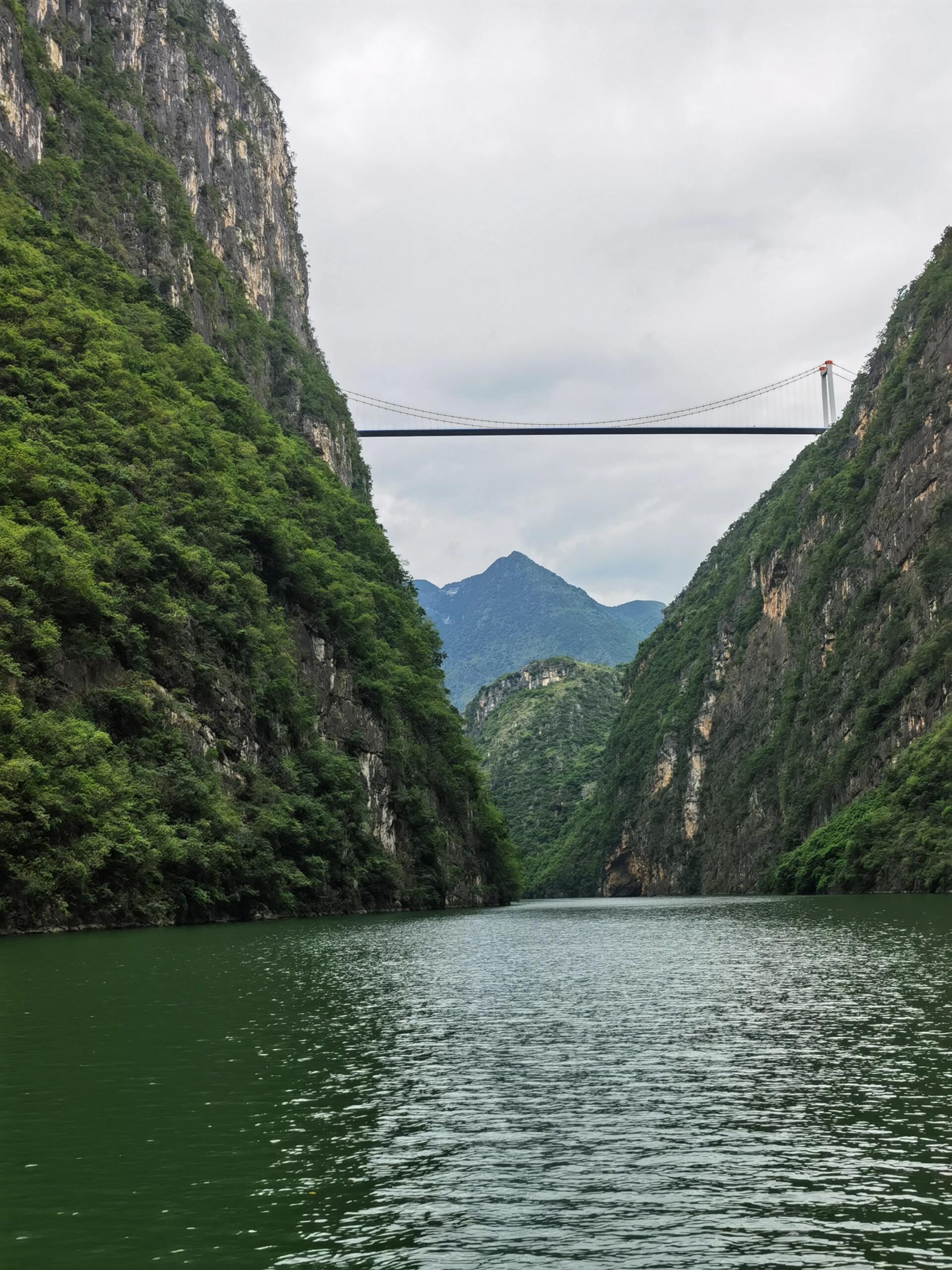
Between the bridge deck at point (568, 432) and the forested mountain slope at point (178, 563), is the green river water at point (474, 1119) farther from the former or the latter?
the bridge deck at point (568, 432)

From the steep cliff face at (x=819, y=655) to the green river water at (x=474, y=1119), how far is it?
5152 cm

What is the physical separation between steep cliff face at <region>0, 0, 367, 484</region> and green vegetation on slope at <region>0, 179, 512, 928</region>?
18.3 ft

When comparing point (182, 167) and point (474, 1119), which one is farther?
point (182, 167)

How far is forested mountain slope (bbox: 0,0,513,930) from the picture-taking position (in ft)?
142

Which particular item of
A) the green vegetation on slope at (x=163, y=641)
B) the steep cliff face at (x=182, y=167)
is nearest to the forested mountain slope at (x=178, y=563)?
the green vegetation on slope at (x=163, y=641)

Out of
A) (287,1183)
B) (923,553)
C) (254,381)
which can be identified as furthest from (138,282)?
(287,1183)

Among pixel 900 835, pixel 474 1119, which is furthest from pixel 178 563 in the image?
pixel 474 1119

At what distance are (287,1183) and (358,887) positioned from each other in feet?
180

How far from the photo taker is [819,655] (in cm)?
11544

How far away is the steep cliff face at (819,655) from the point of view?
91.3 meters

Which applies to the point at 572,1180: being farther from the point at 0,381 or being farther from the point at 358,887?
the point at 358,887

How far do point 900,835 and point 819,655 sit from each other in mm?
43515

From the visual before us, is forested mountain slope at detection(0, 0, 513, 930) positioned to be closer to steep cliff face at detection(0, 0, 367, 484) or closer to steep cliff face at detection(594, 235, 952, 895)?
steep cliff face at detection(0, 0, 367, 484)

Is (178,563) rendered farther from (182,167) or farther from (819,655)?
(819,655)
